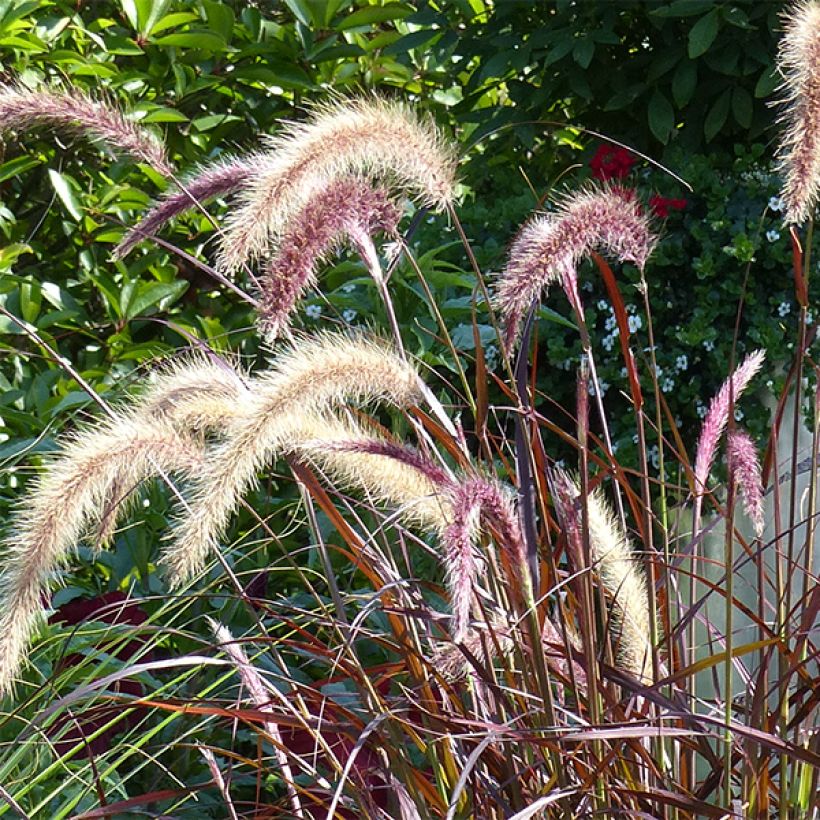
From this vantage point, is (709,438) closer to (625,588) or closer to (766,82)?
(625,588)

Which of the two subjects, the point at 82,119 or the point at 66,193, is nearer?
the point at 82,119

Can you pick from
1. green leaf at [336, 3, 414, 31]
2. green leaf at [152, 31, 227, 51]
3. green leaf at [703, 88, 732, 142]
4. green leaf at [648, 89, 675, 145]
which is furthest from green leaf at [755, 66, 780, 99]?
green leaf at [152, 31, 227, 51]

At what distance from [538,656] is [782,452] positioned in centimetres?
239

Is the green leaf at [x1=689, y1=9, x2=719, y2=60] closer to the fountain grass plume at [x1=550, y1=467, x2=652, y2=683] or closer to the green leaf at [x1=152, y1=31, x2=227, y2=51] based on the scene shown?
the green leaf at [x1=152, y1=31, x2=227, y2=51]

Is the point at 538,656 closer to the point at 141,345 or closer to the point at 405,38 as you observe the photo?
the point at 141,345

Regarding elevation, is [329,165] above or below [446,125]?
above

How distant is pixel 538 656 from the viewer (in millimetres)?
1192

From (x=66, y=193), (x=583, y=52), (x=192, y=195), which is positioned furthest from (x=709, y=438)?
(x=66, y=193)

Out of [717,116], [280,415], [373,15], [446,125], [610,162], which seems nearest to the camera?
[280,415]

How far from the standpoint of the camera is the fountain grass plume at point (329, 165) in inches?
49.2

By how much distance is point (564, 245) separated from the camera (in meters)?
1.23

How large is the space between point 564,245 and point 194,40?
2.19 m

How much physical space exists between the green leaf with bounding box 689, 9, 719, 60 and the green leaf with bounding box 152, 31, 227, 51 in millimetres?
1166

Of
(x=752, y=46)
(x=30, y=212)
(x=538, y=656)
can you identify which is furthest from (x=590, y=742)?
(x=30, y=212)
